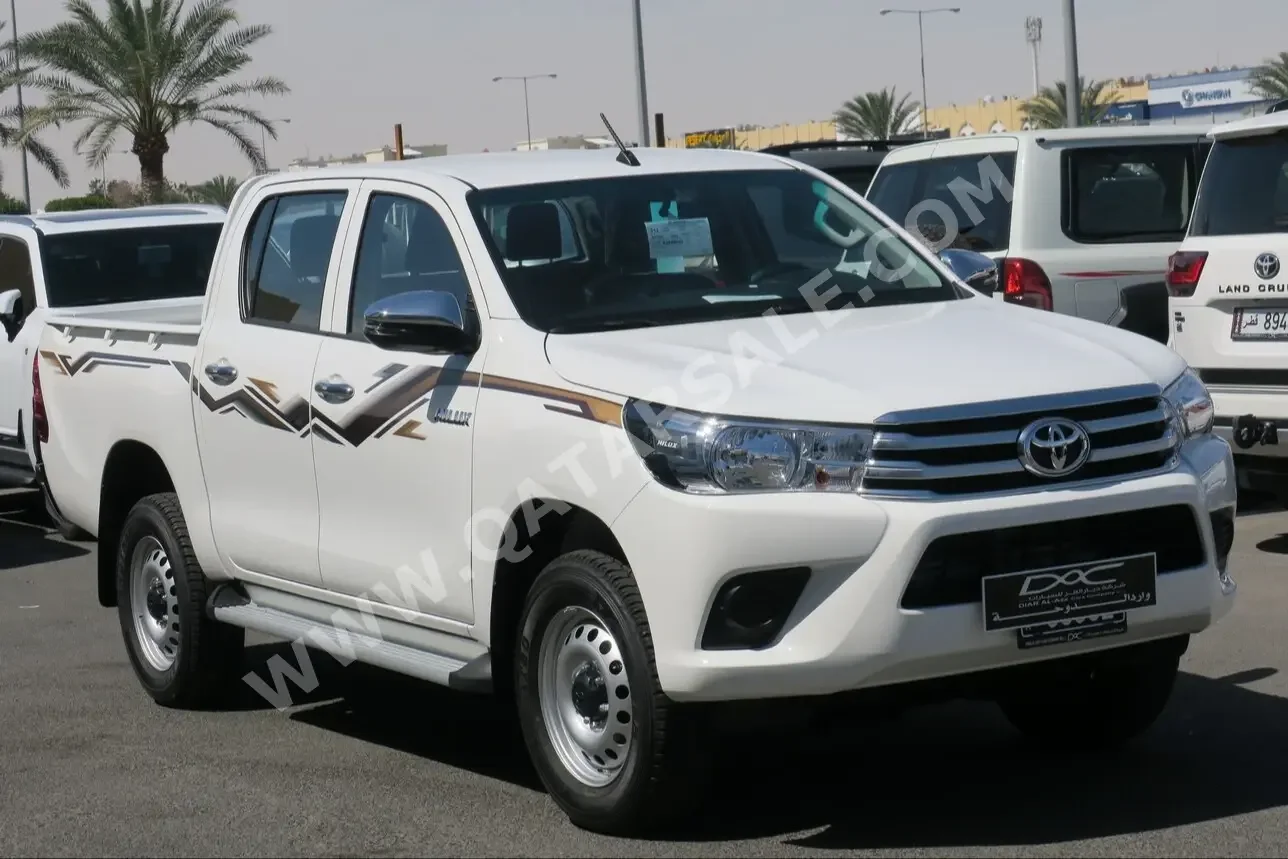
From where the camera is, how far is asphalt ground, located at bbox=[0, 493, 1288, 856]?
543cm

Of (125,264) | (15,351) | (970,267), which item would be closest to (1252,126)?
(970,267)

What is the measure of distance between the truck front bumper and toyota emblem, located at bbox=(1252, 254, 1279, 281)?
15.3ft

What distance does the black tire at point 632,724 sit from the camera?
5184mm

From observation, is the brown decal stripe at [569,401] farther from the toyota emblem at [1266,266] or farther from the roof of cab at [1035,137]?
the roof of cab at [1035,137]

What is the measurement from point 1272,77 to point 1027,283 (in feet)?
170

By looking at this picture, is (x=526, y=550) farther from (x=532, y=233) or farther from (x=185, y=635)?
(x=185, y=635)

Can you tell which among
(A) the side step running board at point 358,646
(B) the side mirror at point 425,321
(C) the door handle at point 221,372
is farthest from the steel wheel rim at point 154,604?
(B) the side mirror at point 425,321

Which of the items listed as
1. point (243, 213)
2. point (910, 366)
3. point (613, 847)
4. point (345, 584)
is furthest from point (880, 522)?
point (243, 213)

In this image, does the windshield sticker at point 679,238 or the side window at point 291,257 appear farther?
the side window at point 291,257

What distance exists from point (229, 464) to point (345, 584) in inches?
34.6

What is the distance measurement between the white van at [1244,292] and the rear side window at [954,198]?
6.12ft

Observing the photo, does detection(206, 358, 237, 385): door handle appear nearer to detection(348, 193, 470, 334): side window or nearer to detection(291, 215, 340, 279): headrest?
detection(291, 215, 340, 279): headrest

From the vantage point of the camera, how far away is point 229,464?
708cm

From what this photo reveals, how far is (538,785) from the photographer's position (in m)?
6.17
